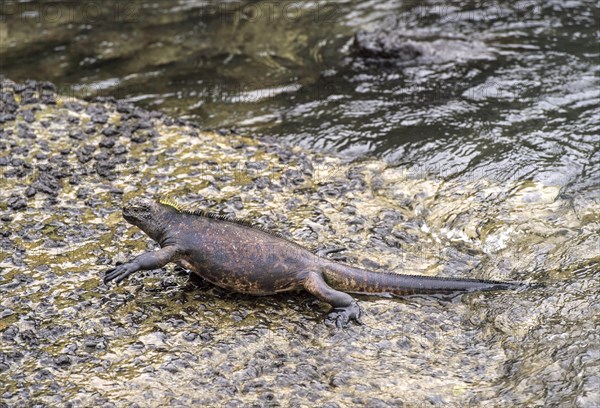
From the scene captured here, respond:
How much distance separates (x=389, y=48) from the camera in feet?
35.9

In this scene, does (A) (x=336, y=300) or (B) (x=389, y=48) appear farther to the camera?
(B) (x=389, y=48)

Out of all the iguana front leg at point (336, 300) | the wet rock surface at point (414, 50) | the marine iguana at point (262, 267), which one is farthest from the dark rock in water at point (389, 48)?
the iguana front leg at point (336, 300)

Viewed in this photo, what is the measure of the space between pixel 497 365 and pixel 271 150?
4.34 m

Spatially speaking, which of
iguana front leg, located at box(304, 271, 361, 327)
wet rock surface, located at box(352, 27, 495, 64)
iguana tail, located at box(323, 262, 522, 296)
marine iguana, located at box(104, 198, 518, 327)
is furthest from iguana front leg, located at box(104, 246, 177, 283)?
wet rock surface, located at box(352, 27, 495, 64)

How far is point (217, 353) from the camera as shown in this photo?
17.5 ft

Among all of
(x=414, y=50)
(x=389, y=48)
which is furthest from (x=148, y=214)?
(x=414, y=50)

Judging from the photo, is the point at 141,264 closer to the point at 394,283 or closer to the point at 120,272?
the point at 120,272

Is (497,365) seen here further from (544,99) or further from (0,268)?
(544,99)

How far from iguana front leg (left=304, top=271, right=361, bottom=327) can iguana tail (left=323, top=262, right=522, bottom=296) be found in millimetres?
162

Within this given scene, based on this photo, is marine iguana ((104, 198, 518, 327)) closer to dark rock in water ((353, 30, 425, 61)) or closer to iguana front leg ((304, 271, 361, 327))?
iguana front leg ((304, 271, 361, 327))

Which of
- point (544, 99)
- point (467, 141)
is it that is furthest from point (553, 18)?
point (467, 141)

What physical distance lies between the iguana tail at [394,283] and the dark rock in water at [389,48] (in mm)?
5676

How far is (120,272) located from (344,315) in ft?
5.90

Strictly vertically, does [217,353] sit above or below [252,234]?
below
